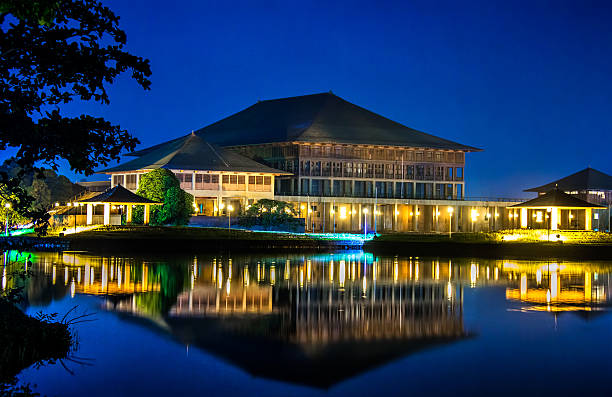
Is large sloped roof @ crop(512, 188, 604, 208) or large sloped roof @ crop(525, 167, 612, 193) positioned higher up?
large sloped roof @ crop(525, 167, 612, 193)

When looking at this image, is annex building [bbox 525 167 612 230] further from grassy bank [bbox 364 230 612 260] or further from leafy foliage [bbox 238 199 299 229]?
grassy bank [bbox 364 230 612 260]

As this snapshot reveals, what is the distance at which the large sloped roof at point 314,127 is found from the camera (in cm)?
8838

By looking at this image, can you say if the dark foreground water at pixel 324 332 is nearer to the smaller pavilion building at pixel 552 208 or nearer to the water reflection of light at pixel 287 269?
the water reflection of light at pixel 287 269

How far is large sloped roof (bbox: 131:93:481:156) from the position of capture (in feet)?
290

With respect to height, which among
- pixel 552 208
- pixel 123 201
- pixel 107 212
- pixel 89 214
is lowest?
pixel 89 214

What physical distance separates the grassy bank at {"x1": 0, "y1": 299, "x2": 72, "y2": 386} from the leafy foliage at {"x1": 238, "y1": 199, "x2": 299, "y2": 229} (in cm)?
5088

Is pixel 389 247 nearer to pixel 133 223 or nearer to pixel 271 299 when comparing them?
pixel 133 223

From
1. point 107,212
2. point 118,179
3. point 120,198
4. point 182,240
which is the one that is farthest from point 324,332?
point 118,179

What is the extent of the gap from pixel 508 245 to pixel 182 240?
68.7 feet

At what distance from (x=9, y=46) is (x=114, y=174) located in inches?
2700

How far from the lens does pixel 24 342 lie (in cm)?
1709

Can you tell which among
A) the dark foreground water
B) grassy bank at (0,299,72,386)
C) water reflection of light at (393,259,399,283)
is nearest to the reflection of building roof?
the dark foreground water

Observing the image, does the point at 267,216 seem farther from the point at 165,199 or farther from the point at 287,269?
the point at 287,269

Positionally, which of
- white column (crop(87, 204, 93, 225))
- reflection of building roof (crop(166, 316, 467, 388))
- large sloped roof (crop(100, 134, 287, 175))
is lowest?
reflection of building roof (crop(166, 316, 467, 388))
